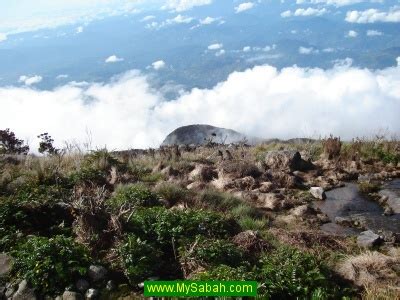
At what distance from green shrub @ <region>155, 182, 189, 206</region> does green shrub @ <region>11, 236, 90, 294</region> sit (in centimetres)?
306

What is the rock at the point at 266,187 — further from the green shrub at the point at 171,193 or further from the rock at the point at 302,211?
the green shrub at the point at 171,193

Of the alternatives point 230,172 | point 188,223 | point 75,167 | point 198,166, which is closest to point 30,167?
point 75,167

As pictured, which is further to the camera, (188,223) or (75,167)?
(75,167)

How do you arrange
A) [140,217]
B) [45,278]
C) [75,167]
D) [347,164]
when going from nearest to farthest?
1. [45,278]
2. [140,217]
3. [75,167]
4. [347,164]

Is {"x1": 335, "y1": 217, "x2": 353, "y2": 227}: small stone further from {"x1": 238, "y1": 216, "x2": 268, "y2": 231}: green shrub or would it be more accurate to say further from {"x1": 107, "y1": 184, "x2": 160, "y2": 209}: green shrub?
{"x1": 107, "y1": 184, "x2": 160, "y2": 209}: green shrub

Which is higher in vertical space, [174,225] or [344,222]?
[174,225]

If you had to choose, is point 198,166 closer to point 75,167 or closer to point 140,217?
point 75,167

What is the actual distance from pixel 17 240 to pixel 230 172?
232 inches

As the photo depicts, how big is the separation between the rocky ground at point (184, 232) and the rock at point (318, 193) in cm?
2

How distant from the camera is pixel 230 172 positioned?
11438 millimetres

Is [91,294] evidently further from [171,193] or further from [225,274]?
[171,193]

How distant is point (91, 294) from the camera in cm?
575

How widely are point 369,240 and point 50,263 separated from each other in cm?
512

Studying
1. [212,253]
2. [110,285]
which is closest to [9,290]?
[110,285]
